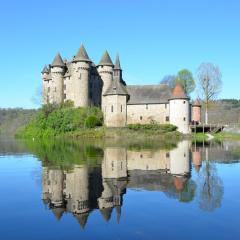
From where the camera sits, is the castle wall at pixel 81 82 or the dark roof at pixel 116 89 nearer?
the dark roof at pixel 116 89

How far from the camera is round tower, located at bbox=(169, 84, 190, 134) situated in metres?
65.0

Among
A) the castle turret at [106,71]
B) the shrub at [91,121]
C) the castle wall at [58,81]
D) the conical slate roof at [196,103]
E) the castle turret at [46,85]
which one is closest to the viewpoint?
the shrub at [91,121]

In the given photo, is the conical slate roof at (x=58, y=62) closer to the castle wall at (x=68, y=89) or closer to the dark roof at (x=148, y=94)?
the castle wall at (x=68, y=89)

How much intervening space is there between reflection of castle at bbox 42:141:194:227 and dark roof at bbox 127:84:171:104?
44.8m

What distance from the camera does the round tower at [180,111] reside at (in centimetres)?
6500

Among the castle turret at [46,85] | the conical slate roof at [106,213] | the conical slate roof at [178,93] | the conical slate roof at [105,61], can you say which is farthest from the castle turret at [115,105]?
the conical slate roof at [106,213]

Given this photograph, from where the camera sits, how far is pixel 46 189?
16.1 m

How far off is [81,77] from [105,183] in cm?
5543

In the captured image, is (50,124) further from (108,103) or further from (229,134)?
(229,134)

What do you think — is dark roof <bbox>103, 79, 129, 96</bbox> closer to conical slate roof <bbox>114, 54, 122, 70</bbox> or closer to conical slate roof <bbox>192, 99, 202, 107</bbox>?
conical slate roof <bbox>114, 54, 122, 70</bbox>

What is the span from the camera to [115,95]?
2731 inches

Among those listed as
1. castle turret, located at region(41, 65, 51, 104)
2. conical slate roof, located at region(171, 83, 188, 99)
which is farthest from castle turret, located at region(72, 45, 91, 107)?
conical slate roof, located at region(171, 83, 188, 99)

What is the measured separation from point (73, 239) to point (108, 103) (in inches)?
2383

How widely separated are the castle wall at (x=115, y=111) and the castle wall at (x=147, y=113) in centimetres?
124
